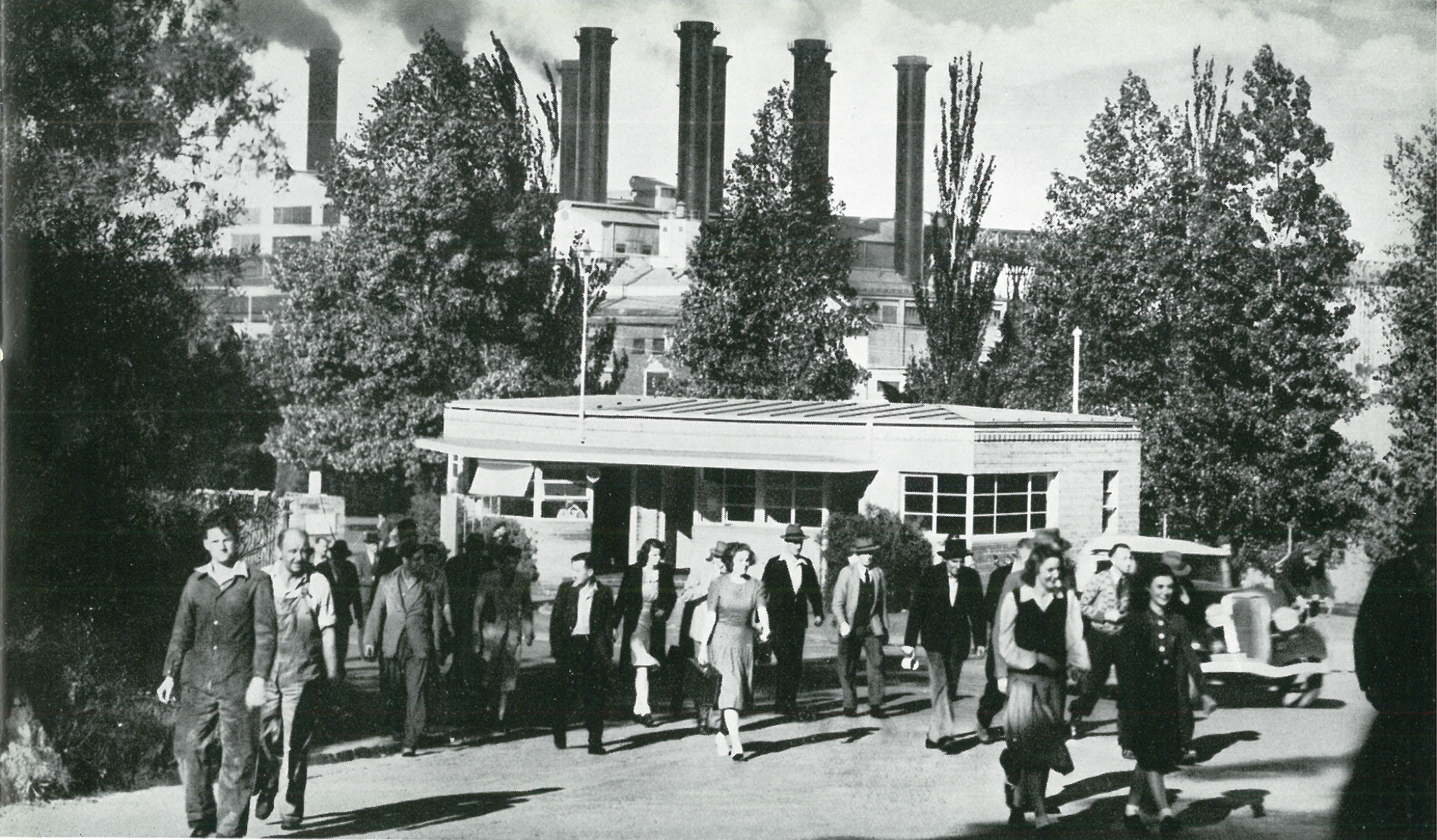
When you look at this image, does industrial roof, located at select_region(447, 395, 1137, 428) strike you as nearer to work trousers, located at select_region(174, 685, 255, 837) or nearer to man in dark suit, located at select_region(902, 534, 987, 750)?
man in dark suit, located at select_region(902, 534, 987, 750)

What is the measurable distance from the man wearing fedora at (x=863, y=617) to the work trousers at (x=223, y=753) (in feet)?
13.0

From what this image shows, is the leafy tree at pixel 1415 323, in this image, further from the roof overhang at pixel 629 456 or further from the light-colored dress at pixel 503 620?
the light-colored dress at pixel 503 620

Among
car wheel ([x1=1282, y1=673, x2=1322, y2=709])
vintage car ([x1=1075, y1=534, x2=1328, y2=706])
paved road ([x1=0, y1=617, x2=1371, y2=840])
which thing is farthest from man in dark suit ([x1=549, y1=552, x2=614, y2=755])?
car wheel ([x1=1282, y1=673, x2=1322, y2=709])

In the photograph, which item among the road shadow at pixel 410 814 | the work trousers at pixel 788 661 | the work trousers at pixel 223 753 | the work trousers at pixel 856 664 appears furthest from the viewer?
the work trousers at pixel 788 661

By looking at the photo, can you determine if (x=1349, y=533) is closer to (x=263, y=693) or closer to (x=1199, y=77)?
(x=1199, y=77)

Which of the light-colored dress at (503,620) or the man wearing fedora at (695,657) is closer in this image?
the man wearing fedora at (695,657)

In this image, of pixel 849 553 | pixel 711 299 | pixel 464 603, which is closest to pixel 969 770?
pixel 849 553

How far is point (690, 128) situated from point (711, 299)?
13.6ft

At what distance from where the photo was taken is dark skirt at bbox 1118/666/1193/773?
672 cm

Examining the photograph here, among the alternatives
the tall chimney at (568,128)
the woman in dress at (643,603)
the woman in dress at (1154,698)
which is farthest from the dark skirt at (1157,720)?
the tall chimney at (568,128)

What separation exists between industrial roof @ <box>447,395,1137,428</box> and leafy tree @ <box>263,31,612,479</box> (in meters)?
0.35

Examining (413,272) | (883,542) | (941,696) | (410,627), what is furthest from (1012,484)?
(413,272)

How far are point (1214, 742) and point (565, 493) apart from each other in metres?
4.77

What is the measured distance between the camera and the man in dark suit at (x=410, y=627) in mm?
8289
